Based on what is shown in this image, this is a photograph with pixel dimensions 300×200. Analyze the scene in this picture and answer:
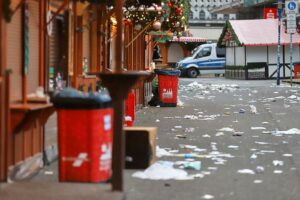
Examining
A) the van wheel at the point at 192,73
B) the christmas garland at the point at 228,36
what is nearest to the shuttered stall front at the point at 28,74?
the christmas garland at the point at 228,36

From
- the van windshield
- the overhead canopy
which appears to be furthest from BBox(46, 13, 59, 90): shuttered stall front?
the overhead canopy

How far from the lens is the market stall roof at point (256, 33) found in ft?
128

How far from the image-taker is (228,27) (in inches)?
1683

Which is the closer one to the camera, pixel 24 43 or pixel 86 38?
pixel 24 43

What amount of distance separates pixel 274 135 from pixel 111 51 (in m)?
3.90

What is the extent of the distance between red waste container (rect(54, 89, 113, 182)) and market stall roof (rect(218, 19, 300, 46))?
3278cm

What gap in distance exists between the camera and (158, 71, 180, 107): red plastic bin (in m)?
18.5

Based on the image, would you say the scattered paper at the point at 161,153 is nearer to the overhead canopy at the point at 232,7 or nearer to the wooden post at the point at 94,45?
the wooden post at the point at 94,45

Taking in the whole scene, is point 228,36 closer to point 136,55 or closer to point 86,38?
point 136,55

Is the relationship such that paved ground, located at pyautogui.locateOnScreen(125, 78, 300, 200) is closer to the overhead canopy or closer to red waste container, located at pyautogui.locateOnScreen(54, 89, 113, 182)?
red waste container, located at pyautogui.locateOnScreen(54, 89, 113, 182)

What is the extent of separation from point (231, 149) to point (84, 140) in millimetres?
4331

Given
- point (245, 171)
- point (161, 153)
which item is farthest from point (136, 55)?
point (245, 171)

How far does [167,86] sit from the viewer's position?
728 inches

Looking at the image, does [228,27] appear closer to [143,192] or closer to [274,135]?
[274,135]
